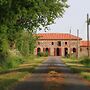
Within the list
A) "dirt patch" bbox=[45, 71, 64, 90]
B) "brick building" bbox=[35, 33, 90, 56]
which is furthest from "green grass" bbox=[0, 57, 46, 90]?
"brick building" bbox=[35, 33, 90, 56]

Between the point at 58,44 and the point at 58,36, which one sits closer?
the point at 58,44

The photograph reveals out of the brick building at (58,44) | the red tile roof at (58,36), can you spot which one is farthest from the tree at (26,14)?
the red tile roof at (58,36)

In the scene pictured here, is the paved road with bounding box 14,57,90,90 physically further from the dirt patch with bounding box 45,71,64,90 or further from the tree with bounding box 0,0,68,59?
the tree with bounding box 0,0,68,59

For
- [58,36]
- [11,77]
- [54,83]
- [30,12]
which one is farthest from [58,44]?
[54,83]

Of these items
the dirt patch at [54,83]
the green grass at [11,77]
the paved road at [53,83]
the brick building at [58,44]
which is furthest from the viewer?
the brick building at [58,44]

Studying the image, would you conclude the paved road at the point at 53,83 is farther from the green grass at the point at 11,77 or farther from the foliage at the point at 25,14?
the foliage at the point at 25,14

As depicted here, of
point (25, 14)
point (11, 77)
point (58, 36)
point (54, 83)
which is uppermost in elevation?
point (58, 36)

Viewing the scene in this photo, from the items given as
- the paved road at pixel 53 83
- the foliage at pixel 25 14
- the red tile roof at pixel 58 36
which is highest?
the red tile roof at pixel 58 36

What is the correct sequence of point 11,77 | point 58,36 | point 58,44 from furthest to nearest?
1. point 58,36
2. point 58,44
3. point 11,77

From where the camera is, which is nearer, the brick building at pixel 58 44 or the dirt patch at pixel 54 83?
the dirt patch at pixel 54 83

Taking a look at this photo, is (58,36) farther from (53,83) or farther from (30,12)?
(53,83)

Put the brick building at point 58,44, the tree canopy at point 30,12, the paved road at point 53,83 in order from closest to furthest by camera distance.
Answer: the paved road at point 53,83
the tree canopy at point 30,12
the brick building at point 58,44

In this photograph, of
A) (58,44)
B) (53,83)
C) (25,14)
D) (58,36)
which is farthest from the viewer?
(58,36)

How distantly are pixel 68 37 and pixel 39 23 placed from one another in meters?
133
